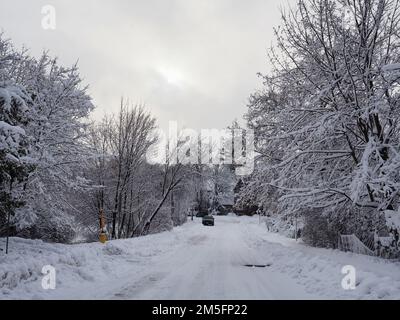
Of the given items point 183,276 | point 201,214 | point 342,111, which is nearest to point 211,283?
point 183,276

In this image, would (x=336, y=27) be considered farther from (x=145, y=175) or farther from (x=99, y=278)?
(x=145, y=175)

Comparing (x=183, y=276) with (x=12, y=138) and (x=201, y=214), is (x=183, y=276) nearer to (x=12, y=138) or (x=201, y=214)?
(x=12, y=138)

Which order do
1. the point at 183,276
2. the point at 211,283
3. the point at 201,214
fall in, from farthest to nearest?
1. the point at 201,214
2. the point at 183,276
3. the point at 211,283

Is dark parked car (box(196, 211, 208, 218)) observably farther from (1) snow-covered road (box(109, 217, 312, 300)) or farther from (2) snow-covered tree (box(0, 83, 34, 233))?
(2) snow-covered tree (box(0, 83, 34, 233))

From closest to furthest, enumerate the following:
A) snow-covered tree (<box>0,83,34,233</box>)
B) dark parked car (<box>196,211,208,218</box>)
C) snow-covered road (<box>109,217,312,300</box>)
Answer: snow-covered road (<box>109,217,312,300</box>) < snow-covered tree (<box>0,83,34,233</box>) < dark parked car (<box>196,211,208,218</box>)

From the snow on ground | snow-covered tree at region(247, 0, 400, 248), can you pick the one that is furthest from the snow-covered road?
snow-covered tree at region(247, 0, 400, 248)

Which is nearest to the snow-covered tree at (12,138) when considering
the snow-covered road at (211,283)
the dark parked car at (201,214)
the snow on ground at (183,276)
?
the snow on ground at (183,276)

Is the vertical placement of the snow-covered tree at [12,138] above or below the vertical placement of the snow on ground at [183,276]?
above

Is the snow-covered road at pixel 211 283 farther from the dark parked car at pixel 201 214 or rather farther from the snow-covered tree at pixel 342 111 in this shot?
the dark parked car at pixel 201 214

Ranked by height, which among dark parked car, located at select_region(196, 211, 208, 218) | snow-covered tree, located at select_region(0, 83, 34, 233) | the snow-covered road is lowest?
dark parked car, located at select_region(196, 211, 208, 218)

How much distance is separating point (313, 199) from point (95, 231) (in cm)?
2228

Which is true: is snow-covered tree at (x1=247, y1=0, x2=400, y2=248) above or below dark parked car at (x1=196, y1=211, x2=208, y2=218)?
above

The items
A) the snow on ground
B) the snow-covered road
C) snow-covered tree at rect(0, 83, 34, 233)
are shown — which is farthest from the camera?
snow-covered tree at rect(0, 83, 34, 233)

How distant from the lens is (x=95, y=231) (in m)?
30.5
